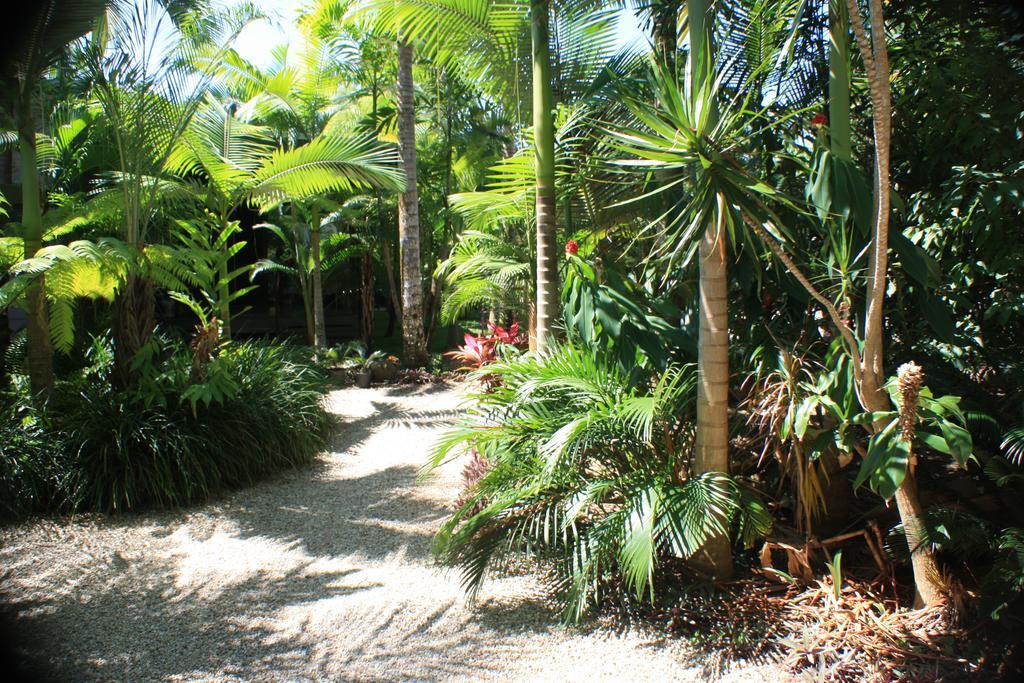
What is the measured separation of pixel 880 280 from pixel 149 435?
5359 mm

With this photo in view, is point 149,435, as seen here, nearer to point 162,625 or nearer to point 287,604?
point 162,625

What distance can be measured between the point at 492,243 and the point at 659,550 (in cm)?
597

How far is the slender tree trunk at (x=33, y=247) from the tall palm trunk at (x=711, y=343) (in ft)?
17.2

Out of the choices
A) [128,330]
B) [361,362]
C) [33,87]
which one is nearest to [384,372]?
[361,362]

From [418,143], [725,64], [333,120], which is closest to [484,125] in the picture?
[418,143]

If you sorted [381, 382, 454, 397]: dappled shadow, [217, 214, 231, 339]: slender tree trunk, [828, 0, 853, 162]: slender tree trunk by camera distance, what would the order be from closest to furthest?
[828, 0, 853, 162]: slender tree trunk → [217, 214, 231, 339]: slender tree trunk → [381, 382, 454, 397]: dappled shadow

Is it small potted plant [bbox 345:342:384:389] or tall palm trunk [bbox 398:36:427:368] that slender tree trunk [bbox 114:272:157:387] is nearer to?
small potted plant [bbox 345:342:384:389]

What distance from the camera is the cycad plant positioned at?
363 centimetres

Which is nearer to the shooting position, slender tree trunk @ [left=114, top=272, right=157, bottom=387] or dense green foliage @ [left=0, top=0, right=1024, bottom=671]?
dense green foliage @ [left=0, top=0, right=1024, bottom=671]

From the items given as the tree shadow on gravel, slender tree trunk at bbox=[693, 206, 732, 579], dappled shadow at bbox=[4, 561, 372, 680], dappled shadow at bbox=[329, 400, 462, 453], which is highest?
slender tree trunk at bbox=[693, 206, 732, 579]

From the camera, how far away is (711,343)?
3.79m

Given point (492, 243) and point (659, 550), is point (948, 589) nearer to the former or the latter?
point (659, 550)

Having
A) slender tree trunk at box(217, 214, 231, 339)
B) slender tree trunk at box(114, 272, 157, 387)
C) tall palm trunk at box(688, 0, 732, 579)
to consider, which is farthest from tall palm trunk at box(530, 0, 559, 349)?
slender tree trunk at box(217, 214, 231, 339)

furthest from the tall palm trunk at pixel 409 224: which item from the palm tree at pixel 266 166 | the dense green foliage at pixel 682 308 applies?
the dense green foliage at pixel 682 308
